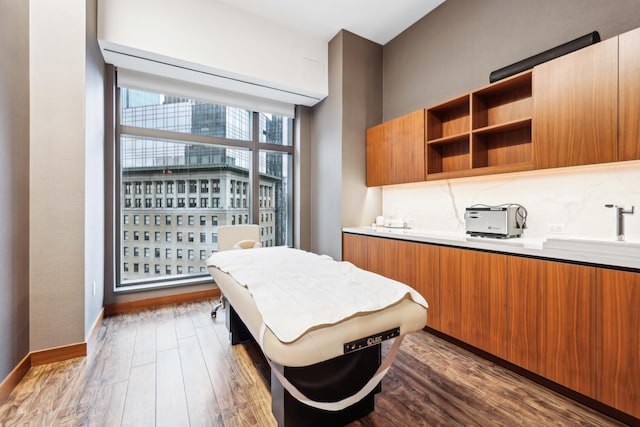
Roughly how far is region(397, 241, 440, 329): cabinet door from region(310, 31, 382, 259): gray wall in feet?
3.16

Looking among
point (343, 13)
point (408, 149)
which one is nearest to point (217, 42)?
point (343, 13)

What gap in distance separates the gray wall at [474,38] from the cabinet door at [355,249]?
1.58m

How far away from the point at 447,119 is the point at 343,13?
63.1 inches

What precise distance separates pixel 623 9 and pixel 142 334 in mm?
4148

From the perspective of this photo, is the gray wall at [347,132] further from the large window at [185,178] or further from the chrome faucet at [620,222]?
the chrome faucet at [620,222]

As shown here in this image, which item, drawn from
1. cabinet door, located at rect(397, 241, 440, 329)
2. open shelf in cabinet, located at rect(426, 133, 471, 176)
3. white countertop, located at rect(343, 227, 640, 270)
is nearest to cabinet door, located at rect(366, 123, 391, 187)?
open shelf in cabinet, located at rect(426, 133, 471, 176)

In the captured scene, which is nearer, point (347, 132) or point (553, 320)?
point (553, 320)

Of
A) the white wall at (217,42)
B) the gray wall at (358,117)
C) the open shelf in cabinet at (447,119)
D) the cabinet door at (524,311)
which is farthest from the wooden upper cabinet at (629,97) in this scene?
the white wall at (217,42)

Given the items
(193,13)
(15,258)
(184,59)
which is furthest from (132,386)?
(193,13)

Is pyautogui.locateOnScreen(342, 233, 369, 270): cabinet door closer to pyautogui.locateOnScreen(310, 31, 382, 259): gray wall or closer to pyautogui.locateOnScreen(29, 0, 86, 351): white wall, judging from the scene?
pyautogui.locateOnScreen(310, 31, 382, 259): gray wall

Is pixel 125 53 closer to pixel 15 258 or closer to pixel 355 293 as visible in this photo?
pixel 15 258

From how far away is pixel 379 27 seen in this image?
3.18 metres

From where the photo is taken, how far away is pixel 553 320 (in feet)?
5.09

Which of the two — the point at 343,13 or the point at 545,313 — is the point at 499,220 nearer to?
the point at 545,313
